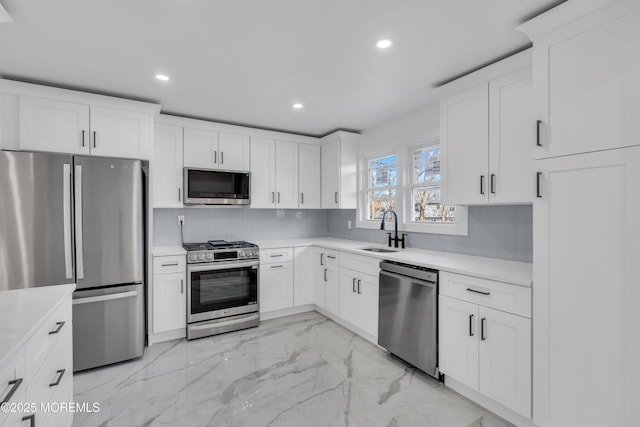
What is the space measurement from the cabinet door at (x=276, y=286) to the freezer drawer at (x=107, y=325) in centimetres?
130

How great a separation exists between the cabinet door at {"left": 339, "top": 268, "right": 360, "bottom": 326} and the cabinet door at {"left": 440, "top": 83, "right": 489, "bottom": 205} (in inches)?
52.6

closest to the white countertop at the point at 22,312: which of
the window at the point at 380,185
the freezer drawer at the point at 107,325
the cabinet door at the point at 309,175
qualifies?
the freezer drawer at the point at 107,325

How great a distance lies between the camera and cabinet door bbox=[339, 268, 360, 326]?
3.31 m

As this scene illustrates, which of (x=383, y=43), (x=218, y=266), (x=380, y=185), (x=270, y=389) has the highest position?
(x=383, y=43)

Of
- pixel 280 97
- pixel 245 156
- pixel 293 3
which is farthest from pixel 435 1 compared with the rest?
pixel 245 156

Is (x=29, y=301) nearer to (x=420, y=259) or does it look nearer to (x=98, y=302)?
(x=98, y=302)

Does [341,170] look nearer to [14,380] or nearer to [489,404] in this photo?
[489,404]

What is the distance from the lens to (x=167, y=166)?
344cm

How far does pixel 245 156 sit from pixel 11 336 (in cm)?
308

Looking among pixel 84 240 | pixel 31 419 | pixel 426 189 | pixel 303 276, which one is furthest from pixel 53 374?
pixel 426 189

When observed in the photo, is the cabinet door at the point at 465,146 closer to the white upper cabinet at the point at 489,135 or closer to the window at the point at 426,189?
the white upper cabinet at the point at 489,135

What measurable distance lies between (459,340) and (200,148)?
328cm

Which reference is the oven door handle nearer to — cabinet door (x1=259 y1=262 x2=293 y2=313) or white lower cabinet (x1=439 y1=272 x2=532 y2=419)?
cabinet door (x1=259 y1=262 x2=293 y2=313)

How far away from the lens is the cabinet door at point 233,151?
375 cm
